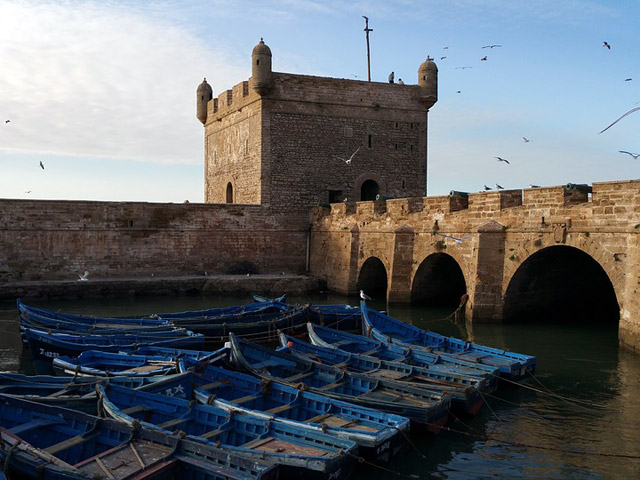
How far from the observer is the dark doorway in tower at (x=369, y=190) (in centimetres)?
3109

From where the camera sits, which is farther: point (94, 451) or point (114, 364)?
point (114, 364)

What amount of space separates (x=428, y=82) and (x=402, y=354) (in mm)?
20496

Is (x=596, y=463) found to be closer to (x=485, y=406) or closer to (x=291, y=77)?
(x=485, y=406)

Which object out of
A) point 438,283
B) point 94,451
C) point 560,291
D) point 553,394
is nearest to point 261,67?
point 438,283

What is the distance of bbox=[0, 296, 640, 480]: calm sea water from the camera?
337 inches

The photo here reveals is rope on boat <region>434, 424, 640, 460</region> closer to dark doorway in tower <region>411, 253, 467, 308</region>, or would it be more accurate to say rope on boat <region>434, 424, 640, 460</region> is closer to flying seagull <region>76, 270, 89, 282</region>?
dark doorway in tower <region>411, 253, 467, 308</region>

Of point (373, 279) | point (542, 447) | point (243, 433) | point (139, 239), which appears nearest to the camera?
point (243, 433)

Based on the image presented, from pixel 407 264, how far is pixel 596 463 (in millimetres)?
13603

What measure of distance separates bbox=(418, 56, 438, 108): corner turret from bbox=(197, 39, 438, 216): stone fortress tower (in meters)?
0.05

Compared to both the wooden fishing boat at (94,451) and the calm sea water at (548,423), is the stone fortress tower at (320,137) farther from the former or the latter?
the wooden fishing boat at (94,451)

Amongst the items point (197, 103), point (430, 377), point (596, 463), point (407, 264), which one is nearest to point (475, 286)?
point (407, 264)

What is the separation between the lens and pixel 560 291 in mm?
19312

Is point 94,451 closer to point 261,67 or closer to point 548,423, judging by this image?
point 548,423

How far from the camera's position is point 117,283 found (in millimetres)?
24172
